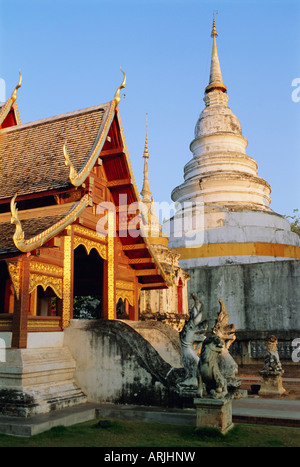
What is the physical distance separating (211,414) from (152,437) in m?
0.96

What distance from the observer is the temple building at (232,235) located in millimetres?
17750

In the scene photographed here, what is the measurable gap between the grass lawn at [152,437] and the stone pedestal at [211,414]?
12cm

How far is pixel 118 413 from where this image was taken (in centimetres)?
773

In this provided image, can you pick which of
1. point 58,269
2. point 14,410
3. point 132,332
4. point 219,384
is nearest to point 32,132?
point 58,269

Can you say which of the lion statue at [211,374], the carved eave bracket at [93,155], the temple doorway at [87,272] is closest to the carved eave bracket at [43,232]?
the carved eave bracket at [93,155]

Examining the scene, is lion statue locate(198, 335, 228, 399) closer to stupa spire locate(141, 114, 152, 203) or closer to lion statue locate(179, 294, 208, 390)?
lion statue locate(179, 294, 208, 390)

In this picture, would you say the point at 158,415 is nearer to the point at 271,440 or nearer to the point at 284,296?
the point at 271,440

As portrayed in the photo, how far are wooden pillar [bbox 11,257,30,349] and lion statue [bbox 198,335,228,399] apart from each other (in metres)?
3.18

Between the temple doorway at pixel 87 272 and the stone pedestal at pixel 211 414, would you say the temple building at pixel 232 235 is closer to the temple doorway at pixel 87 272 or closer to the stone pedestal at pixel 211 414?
the temple doorway at pixel 87 272

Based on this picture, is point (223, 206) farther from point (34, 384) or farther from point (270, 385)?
point (34, 384)

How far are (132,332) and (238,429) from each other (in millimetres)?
2683

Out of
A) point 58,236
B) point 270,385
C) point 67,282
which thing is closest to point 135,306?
point 67,282

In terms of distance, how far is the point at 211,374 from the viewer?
22.3 ft

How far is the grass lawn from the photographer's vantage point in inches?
244
